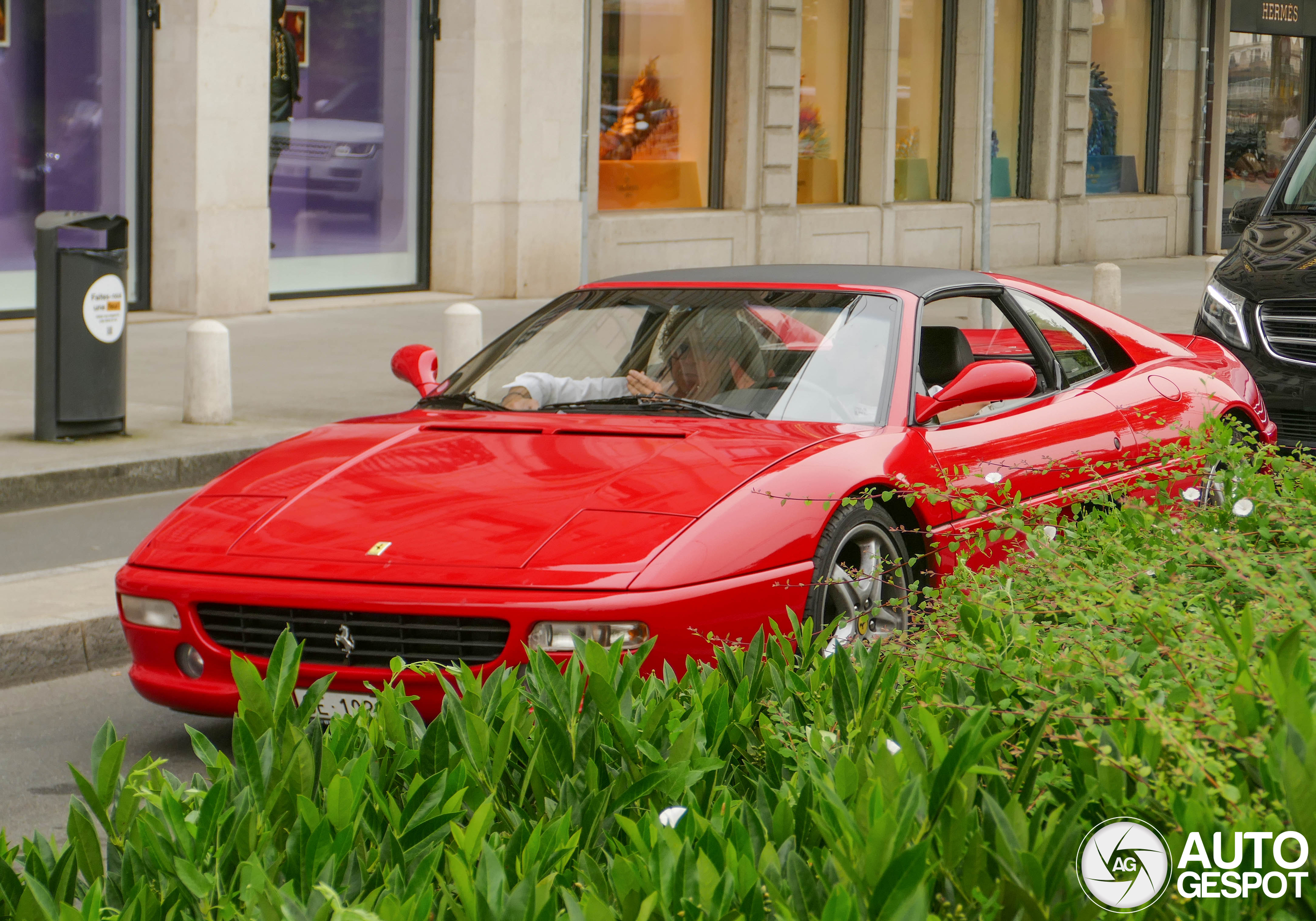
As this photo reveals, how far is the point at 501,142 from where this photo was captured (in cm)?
1825

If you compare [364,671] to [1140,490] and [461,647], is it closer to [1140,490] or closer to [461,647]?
[461,647]

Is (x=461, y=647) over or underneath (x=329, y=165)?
underneath

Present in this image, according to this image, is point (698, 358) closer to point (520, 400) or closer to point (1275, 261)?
point (520, 400)

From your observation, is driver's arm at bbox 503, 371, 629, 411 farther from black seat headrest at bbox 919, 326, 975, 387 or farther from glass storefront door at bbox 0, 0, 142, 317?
glass storefront door at bbox 0, 0, 142, 317

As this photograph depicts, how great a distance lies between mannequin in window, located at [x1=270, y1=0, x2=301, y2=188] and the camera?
17.0 m

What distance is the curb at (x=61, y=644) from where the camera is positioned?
5637 millimetres

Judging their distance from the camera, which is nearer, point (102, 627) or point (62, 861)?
point (62, 861)

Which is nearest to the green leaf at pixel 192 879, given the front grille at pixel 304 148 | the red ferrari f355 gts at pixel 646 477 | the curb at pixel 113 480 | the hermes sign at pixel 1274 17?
the red ferrari f355 gts at pixel 646 477

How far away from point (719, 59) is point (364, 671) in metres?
18.1

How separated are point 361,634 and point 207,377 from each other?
6.38 meters

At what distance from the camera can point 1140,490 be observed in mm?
4379

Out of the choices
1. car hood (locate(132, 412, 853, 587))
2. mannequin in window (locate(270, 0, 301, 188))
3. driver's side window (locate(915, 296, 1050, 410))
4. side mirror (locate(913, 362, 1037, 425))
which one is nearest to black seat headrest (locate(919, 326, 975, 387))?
driver's side window (locate(915, 296, 1050, 410))

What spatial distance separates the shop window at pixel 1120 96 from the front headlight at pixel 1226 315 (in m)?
18.6

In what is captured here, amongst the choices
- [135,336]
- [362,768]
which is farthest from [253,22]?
[362,768]
